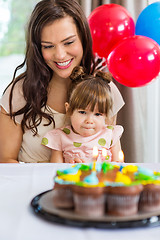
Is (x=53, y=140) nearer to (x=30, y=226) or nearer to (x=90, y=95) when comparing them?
(x=90, y=95)

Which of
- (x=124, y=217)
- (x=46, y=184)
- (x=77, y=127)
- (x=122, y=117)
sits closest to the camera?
(x=124, y=217)

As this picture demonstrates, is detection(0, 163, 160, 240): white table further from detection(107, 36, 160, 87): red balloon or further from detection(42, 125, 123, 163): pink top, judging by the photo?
detection(107, 36, 160, 87): red balloon

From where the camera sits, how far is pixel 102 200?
78 cm

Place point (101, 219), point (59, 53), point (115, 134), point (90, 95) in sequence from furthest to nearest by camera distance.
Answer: point (115, 134), point (59, 53), point (90, 95), point (101, 219)

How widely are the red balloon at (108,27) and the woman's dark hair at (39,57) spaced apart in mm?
87

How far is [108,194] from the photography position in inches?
31.1

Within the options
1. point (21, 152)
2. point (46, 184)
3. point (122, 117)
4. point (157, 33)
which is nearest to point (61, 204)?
point (46, 184)

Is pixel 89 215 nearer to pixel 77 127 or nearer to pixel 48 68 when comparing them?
pixel 77 127

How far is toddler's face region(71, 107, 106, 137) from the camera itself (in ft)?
5.59

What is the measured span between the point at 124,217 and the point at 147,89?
222cm

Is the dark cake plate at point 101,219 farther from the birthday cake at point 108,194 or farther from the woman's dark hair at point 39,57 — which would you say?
the woman's dark hair at point 39,57

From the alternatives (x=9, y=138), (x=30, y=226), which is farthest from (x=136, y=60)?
(x=30, y=226)

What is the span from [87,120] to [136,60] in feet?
1.30

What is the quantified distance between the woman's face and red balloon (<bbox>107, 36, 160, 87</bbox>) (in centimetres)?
21
